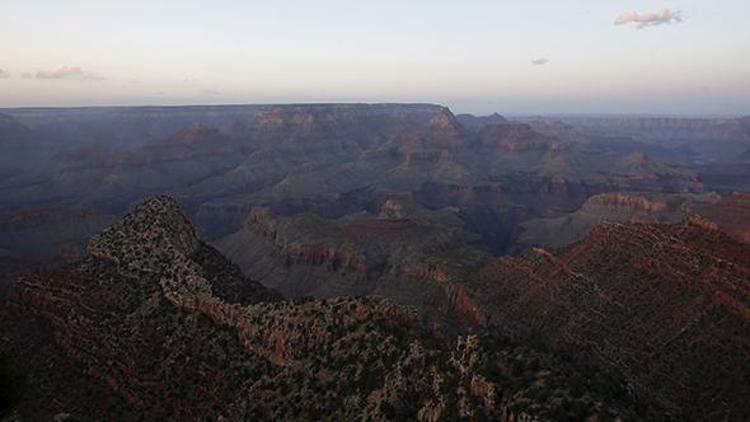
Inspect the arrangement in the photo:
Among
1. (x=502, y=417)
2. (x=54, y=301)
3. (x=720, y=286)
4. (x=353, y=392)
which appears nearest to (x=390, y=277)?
(x=720, y=286)

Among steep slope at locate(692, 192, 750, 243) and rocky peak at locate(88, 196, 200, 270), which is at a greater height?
rocky peak at locate(88, 196, 200, 270)

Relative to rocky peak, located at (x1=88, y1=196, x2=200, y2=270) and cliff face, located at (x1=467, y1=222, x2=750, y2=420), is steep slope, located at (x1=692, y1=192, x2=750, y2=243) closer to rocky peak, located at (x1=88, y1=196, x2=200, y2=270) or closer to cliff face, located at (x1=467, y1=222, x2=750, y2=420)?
cliff face, located at (x1=467, y1=222, x2=750, y2=420)

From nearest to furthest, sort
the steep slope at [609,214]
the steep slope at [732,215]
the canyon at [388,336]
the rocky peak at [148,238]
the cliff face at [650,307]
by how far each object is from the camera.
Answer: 1. the canyon at [388,336]
2. the rocky peak at [148,238]
3. the cliff face at [650,307]
4. the steep slope at [732,215]
5. the steep slope at [609,214]

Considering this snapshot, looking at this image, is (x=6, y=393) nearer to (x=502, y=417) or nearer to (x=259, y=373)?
(x=259, y=373)

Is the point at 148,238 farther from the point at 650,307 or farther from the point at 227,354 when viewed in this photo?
the point at 650,307

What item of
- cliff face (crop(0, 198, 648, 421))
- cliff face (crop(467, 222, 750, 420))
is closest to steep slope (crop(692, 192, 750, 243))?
cliff face (crop(467, 222, 750, 420))

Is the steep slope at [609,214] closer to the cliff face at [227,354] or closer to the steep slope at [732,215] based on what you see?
the steep slope at [732,215]

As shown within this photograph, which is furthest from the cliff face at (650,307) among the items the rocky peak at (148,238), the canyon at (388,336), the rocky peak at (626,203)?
the rocky peak at (626,203)
